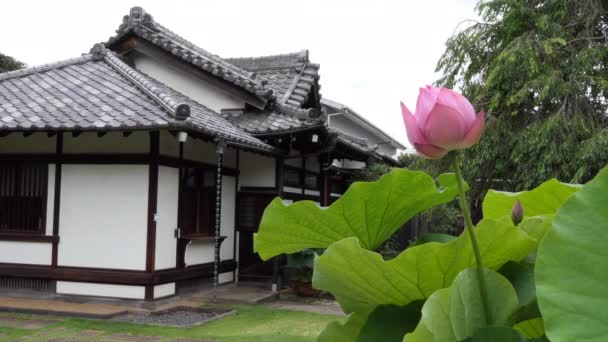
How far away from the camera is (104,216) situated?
700cm

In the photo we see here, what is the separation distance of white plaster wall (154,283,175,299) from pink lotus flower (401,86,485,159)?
263 inches

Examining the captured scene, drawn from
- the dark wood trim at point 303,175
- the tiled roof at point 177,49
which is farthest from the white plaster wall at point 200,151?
the dark wood trim at point 303,175

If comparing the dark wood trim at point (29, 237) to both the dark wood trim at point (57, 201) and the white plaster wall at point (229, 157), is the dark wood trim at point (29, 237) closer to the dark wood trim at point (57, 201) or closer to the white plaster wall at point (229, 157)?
the dark wood trim at point (57, 201)

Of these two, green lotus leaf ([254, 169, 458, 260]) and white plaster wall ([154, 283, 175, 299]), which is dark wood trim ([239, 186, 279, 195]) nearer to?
white plaster wall ([154, 283, 175, 299])

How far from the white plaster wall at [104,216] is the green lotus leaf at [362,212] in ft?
21.0

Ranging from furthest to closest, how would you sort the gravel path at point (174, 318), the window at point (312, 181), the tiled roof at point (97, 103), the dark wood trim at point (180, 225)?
the window at point (312, 181) → the dark wood trim at point (180, 225) → the tiled roof at point (97, 103) → the gravel path at point (174, 318)

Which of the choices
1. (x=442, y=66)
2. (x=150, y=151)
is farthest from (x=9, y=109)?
(x=442, y=66)

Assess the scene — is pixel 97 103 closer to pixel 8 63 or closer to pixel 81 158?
pixel 81 158

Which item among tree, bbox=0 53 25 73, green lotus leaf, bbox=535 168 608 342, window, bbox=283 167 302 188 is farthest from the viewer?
tree, bbox=0 53 25 73

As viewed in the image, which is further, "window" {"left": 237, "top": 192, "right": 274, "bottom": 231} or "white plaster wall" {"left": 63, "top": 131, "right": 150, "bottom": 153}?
"window" {"left": 237, "top": 192, "right": 274, "bottom": 231}

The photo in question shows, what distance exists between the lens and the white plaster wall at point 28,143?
7.31 meters

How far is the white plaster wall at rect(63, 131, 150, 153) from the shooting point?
696cm

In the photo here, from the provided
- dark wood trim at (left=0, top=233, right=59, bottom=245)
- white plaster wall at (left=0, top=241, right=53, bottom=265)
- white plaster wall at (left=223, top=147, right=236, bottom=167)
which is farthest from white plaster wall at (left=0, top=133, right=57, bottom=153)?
white plaster wall at (left=223, top=147, right=236, bottom=167)

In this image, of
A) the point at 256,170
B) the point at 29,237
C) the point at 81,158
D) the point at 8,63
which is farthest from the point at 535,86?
the point at 8,63
